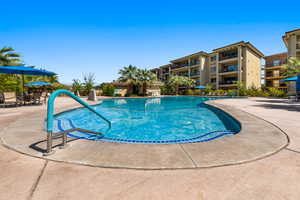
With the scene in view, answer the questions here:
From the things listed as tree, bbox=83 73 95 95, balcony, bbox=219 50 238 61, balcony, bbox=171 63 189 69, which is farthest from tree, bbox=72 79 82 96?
balcony, bbox=219 50 238 61

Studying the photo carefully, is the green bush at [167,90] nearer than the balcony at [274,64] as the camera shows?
No

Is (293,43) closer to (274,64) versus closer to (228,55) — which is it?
(228,55)

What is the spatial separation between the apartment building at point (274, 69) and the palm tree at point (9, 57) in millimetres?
55639

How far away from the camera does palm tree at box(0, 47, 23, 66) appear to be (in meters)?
21.3

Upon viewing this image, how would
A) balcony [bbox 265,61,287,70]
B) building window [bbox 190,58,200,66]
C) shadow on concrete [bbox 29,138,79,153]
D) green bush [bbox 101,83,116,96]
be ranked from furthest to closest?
1. building window [bbox 190,58,200,66]
2. balcony [bbox 265,61,287,70]
3. green bush [bbox 101,83,116,96]
4. shadow on concrete [bbox 29,138,79,153]

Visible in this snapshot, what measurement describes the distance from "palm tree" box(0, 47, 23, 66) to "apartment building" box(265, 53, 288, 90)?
5564cm

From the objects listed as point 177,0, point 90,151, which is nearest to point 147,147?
point 90,151

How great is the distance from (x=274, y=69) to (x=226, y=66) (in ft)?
42.2

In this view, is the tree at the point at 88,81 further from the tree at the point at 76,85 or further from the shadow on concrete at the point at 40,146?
the shadow on concrete at the point at 40,146

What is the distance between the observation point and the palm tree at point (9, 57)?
69.9 ft

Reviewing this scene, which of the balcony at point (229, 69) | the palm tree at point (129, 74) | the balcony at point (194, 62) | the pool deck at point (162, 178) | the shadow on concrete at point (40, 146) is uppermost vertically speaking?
the balcony at point (194, 62)

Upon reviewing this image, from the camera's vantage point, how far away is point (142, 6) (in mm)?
13938

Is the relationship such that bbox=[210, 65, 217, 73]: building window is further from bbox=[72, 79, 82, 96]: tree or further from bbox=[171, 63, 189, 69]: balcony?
bbox=[72, 79, 82, 96]: tree

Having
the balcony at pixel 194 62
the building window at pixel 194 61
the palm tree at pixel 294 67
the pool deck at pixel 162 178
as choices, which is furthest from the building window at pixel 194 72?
the pool deck at pixel 162 178
